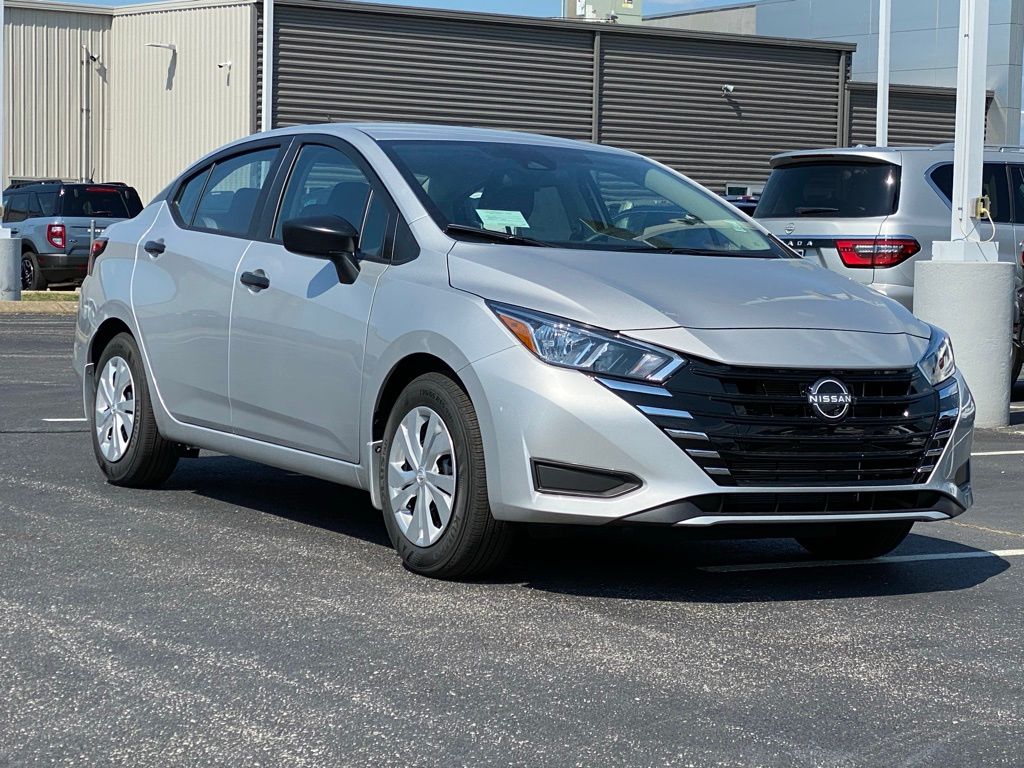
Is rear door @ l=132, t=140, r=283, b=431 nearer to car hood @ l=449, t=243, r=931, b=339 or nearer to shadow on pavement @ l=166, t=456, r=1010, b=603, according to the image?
shadow on pavement @ l=166, t=456, r=1010, b=603

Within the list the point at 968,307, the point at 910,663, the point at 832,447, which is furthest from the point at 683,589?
the point at 968,307

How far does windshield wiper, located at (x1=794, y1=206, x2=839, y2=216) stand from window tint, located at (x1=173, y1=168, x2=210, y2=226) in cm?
704

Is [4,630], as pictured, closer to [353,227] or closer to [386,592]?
[386,592]

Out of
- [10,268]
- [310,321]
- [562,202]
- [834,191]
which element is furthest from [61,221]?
[562,202]

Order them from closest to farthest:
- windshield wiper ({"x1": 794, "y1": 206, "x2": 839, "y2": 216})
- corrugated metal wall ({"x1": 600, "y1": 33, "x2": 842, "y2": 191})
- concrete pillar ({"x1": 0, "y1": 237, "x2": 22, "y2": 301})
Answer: windshield wiper ({"x1": 794, "y1": 206, "x2": 839, "y2": 216}), concrete pillar ({"x1": 0, "y1": 237, "x2": 22, "y2": 301}), corrugated metal wall ({"x1": 600, "y1": 33, "x2": 842, "y2": 191})

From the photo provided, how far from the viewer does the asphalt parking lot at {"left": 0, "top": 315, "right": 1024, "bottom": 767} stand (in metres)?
4.02

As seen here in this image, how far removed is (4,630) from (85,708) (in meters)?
0.93

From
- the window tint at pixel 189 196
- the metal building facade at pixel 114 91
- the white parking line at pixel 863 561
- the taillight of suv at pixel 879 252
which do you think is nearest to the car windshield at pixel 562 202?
the white parking line at pixel 863 561

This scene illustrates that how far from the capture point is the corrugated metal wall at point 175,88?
37.8 meters

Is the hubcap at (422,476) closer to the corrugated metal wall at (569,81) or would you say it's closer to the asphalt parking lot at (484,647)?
the asphalt parking lot at (484,647)

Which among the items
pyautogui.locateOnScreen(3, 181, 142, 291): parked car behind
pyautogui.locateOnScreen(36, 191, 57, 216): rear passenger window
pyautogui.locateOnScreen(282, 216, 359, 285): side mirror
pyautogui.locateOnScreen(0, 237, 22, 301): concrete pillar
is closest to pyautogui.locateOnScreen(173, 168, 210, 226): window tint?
pyautogui.locateOnScreen(282, 216, 359, 285): side mirror

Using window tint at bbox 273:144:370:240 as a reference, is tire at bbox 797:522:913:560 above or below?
below

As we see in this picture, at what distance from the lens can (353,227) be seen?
6.51 metres

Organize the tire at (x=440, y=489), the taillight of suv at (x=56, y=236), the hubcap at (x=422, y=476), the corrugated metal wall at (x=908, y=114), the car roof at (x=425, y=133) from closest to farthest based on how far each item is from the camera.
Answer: the tire at (x=440, y=489)
the hubcap at (x=422, y=476)
the car roof at (x=425, y=133)
the taillight of suv at (x=56, y=236)
the corrugated metal wall at (x=908, y=114)
